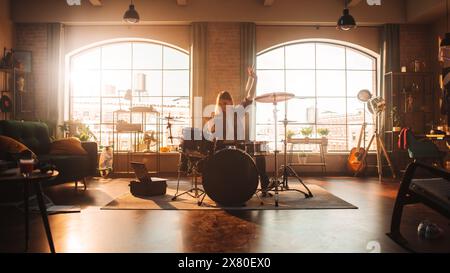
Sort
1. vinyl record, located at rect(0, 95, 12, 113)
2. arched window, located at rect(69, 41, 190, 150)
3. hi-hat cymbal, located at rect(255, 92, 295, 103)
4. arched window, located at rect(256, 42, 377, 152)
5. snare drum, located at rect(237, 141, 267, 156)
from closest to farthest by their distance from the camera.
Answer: hi-hat cymbal, located at rect(255, 92, 295, 103)
snare drum, located at rect(237, 141, 267, 156)
vinyl record, located at rect(0, 95, 12, 113)
arched window, located at rect(69, 41, 190, 150)
arched window, located at rect(256, 42, 377, 152)

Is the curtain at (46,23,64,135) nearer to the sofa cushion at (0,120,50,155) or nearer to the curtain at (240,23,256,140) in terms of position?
the sofa cushion at (0,120,50,155)

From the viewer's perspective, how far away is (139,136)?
7996 millimetres

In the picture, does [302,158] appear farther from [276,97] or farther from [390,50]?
[276,97]

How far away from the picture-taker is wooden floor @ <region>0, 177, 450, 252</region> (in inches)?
96.0

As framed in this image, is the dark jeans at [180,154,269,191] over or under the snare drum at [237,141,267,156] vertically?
under

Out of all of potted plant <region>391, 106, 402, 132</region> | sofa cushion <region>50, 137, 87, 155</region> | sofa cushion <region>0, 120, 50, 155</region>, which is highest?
potted plant <region>391, 106, 402, 132</region>

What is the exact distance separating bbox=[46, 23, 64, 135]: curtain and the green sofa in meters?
2.19

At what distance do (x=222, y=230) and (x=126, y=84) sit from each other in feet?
19.5

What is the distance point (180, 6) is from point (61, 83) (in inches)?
120

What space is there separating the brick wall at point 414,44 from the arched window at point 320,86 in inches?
26.1

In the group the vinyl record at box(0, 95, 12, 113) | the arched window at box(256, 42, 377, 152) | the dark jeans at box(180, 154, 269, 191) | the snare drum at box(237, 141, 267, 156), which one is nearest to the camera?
the snare drum at box(237, 141, 267, 156)

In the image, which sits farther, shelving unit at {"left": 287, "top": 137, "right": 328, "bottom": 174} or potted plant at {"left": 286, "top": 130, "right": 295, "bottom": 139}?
potted plant at {"left": 286, "top": 130, "right": 295, "bottom": 139}

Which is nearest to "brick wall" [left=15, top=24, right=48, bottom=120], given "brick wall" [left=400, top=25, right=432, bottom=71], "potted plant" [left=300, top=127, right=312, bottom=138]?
"potted plant" [left=300, top=127, right=312, bottom=138]

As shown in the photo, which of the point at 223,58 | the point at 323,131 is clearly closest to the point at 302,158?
the point at 323,131
